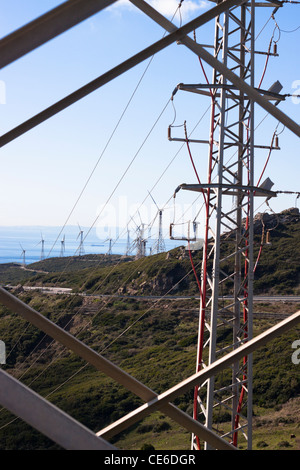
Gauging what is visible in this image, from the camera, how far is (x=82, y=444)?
1.41m

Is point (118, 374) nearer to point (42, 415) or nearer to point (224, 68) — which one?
point (42, 415)

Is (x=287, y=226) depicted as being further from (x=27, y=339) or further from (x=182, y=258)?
(x=27, y=339)

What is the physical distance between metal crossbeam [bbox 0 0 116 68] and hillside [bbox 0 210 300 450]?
16.5 metres

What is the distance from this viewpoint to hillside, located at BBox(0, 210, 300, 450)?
19891mm

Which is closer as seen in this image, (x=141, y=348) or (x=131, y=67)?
(x=131, y=67)

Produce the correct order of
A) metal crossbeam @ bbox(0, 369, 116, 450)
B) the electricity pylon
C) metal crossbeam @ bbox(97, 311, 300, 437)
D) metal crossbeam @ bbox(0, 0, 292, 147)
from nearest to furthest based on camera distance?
1. metal crossbeam @ bbox(0, 369, 116, 450)
2. metal crossbeam @ bbox(97, 311, 300, 437)
3. metal crossbeam @ bbox(0, 0, 292, 147)
4. the electricity pylon

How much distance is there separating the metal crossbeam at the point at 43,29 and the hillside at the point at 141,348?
650 inches

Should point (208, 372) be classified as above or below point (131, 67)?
below

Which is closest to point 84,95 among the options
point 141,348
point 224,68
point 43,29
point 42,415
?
point 224,68

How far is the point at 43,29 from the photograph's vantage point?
1.53m

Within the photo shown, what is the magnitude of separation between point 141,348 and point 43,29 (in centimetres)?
3093

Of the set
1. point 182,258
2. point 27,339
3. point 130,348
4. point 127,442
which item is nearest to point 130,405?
point 127,442

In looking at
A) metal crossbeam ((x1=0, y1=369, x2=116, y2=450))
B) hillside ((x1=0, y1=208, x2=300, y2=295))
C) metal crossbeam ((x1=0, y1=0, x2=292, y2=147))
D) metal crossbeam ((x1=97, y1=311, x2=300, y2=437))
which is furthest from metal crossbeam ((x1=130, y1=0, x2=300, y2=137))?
hillside ((x1=0, y1=208, x2=300, y2=295))

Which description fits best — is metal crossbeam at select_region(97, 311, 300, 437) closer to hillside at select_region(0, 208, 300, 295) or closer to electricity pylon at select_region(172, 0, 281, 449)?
electricity pylon at select_region(172, 0, 281, 449)
